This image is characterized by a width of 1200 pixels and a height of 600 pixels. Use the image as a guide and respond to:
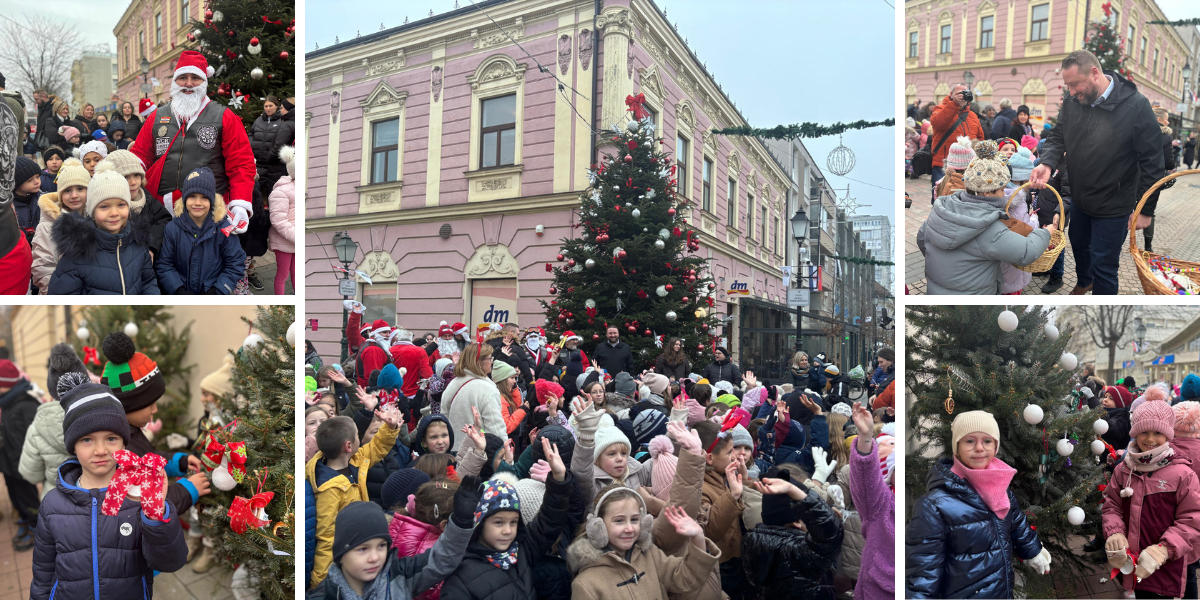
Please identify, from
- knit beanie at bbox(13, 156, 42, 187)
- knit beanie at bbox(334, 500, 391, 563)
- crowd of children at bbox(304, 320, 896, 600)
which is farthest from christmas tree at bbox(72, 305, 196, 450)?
knit beanie at bbox(334, 500, 391, 563)

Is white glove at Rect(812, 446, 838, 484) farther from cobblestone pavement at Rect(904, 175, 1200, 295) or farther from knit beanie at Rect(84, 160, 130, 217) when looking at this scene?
knit beanie at Rect(84, 160, 130, 217)

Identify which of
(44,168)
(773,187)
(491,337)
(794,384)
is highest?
(773,187)

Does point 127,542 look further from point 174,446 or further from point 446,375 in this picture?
point 174,446

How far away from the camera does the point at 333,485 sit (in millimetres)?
3299

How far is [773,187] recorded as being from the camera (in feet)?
20.0

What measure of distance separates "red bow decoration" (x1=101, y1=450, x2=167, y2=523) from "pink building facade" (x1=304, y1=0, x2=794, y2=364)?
241 cm

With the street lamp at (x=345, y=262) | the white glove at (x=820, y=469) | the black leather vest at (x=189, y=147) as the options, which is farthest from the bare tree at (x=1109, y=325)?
the black leather vest at (x=189, y=147)

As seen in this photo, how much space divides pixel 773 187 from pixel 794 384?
6.01 ft

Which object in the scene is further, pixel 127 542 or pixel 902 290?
pixel 902 290

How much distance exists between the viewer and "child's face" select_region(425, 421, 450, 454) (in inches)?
142

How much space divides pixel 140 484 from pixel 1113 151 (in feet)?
18.3

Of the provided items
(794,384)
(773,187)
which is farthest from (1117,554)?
(773,187)

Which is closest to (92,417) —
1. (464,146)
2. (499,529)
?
(499,529)

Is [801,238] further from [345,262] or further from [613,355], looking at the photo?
[345,262]
